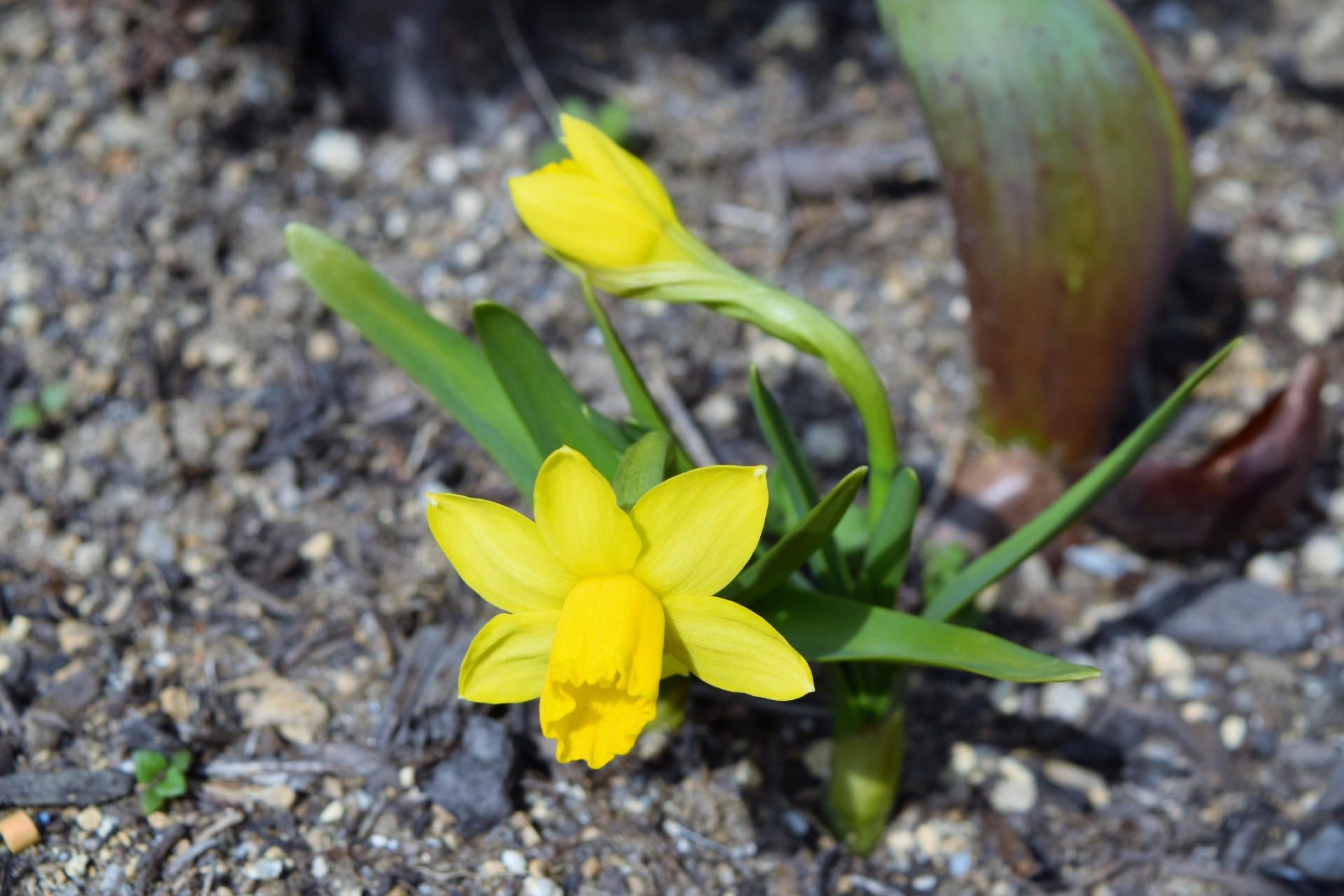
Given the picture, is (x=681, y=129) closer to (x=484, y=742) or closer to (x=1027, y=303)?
(x=1027, y=303)

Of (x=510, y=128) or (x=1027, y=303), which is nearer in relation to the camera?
(x=1027, y=303)

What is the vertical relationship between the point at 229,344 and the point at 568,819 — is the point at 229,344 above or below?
above

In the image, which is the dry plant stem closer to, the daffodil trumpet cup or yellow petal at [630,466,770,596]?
the daffodil trumpet cup

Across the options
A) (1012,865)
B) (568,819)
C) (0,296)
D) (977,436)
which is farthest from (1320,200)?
(0,296)

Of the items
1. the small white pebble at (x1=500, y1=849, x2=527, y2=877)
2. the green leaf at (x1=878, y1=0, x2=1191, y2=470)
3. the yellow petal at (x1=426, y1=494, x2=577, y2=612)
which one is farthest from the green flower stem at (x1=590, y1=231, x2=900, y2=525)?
the small white pebble at (x1=500, y1=849, x2=527, y2=877)

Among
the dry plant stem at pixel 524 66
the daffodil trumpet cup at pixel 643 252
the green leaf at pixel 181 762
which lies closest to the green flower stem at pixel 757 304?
the daffodil trumpet cup at pixel 643 252

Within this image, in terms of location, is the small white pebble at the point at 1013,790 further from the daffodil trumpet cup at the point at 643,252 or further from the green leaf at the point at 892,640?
the daffodil trumpet cup at the point at 643,252
